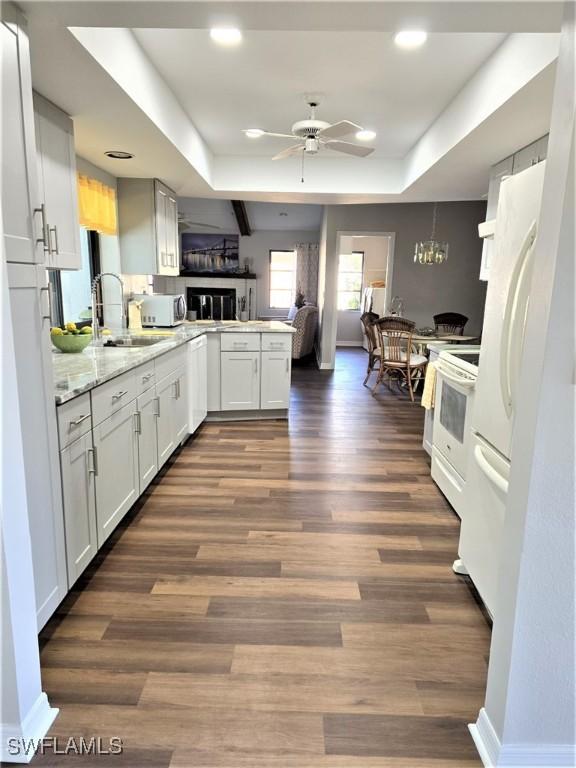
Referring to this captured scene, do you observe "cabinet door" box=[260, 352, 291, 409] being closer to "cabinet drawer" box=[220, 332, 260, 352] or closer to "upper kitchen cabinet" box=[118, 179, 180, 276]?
"cabinet drawer" box=[220, 332, 260, 352]

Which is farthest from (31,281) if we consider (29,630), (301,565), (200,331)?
(200,331)

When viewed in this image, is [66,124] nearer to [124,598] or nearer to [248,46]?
[248,46]

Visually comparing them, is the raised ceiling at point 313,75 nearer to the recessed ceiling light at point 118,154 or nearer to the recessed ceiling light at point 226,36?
the recessed ceiling light at point 226,36

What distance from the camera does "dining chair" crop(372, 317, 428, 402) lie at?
5.66m

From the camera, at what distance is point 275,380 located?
4.64 meters

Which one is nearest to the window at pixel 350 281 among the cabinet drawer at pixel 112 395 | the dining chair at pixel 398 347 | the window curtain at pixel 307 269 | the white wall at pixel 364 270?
the white wall at pixel 364 270

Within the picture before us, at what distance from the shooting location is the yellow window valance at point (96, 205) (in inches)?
138

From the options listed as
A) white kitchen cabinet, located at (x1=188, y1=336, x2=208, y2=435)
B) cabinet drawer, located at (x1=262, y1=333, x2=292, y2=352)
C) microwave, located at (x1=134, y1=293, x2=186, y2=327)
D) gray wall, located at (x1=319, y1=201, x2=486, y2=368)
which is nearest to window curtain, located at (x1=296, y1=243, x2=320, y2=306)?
gray wall, located at (x1=319, y1=201, x2=486, y2=368)

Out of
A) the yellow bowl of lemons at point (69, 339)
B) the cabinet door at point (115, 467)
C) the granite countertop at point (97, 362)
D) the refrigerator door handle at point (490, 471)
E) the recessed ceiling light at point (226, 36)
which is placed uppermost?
the recessed ceiling light at point (226, 36)

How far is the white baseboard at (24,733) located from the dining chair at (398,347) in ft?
15.9

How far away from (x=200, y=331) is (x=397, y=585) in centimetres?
287

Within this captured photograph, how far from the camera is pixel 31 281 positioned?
158cm

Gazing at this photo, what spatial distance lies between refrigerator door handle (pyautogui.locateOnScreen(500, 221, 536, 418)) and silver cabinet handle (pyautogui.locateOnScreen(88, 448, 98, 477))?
169cm

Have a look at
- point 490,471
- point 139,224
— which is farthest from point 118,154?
point 490,471
